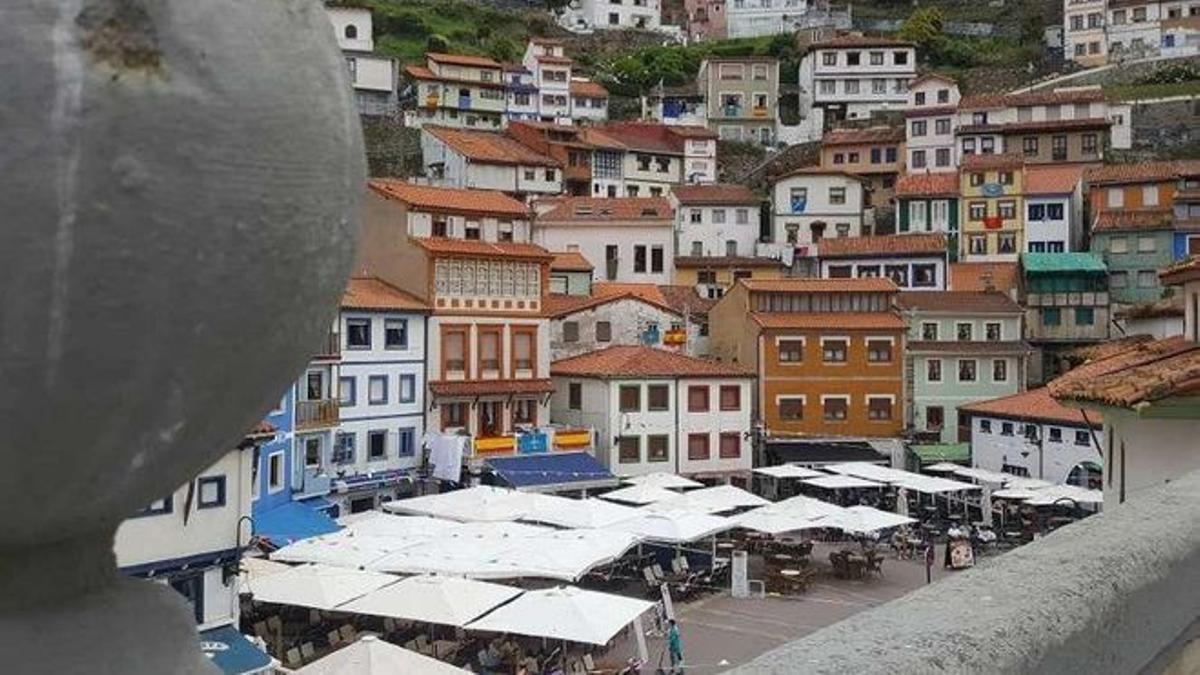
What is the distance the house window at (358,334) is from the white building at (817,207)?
36897 millimetres

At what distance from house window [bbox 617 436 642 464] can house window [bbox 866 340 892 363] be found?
36.7ft

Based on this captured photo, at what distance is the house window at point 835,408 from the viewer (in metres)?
48.8

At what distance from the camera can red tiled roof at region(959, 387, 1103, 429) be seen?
4238 centimetres

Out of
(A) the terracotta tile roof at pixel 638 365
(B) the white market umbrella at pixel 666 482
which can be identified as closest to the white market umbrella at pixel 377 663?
(B) the white market umbrella at pixel 666 482

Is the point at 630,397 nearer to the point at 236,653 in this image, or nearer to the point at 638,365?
the point at 638,365

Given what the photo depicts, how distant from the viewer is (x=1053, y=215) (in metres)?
64.9

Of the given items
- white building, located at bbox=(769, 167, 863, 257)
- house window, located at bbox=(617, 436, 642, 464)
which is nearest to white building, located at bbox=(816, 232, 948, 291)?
white building, located at bbox=(769, 167, 863, 257)

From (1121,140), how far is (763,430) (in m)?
43.1

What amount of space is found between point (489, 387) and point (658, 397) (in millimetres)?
6261

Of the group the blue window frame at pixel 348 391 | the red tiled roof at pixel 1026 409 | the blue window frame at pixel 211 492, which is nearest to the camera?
the blue window frame at pixel 211 492

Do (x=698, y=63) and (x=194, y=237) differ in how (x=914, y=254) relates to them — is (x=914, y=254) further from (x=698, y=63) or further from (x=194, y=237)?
(x=194, y=237)

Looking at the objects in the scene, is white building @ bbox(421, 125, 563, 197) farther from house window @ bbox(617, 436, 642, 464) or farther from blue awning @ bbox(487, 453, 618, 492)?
blue awning @ bbox(487, 453, 618, 492)

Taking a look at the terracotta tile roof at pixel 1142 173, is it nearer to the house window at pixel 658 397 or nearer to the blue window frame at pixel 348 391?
the house window at pixel 658 397

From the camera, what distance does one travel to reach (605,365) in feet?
147
